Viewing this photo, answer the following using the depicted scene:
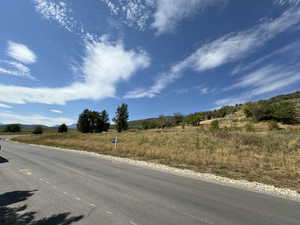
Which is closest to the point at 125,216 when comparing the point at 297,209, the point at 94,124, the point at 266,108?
the point at 297,209

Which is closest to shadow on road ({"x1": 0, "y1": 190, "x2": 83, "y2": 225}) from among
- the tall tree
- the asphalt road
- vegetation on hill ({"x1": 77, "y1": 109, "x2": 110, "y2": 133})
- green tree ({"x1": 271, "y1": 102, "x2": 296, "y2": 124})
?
the asphalt road

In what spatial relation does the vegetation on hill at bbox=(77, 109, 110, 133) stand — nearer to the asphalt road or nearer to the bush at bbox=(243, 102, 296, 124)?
the bush at bbox=(243, 102, 296, 124)

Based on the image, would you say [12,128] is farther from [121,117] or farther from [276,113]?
[276,113]

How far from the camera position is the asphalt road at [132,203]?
322cm

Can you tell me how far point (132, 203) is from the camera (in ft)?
13.0

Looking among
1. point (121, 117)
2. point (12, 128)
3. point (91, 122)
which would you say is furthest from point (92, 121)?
point (12, 128)

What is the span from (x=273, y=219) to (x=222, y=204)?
41.2 inches

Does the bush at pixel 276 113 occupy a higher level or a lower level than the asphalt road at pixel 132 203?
higher

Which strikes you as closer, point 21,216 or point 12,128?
point 21,216

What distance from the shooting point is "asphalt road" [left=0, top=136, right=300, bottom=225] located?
10.6 ft

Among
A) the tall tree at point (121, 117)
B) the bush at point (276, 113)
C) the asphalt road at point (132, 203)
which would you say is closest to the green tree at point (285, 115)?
the bush at point (276, 113)

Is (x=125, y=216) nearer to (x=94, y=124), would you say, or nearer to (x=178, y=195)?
(x=178, y=195)

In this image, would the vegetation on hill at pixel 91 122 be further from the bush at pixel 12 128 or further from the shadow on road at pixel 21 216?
the shadow on road at pixel 21 216

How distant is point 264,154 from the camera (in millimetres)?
11766
